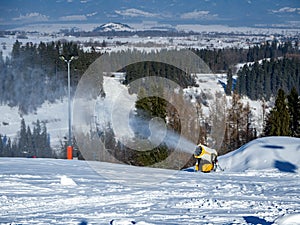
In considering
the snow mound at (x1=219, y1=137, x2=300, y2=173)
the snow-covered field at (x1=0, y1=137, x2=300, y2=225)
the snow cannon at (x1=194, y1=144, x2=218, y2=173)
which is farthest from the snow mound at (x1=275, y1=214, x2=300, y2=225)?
the snow mound at (x1=219, y1=137, x2=300, y2=173)

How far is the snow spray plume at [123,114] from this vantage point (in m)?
36.6

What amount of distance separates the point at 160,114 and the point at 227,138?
11.1 m

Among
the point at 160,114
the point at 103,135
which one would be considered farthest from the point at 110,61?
the point at 160,114

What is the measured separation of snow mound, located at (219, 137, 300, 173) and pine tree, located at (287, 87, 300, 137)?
56.2ft

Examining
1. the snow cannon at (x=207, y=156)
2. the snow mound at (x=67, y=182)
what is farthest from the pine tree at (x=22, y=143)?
the snow mound at (x=67, y=182)

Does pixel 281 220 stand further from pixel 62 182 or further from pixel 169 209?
pixel 62 182

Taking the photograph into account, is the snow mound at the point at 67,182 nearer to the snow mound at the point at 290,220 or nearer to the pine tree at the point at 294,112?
the snow mound at the point at 290,220

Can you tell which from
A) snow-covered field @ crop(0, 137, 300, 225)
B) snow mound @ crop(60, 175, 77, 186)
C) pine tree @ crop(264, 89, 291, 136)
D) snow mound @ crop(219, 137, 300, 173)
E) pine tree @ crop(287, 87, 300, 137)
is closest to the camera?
snow-covered field @ crop(0, 137, 300, 225)

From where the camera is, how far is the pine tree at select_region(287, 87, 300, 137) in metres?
41.9

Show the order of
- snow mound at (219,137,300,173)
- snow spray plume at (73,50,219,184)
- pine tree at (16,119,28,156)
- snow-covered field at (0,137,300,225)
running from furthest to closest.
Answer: pine tree at (16,119,28,156) < snow spray plume at (73,50,219,184) < snow mound at (219,137,300,173) < snow-covered field at (0,137,300,225)

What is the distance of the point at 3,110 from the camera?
295ft

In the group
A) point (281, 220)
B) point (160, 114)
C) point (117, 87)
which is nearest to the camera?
point (281, 220)

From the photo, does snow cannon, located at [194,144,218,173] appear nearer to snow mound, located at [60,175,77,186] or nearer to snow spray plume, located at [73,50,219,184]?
snow spray plume, located at [73,50,219,184]

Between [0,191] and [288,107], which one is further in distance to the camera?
[288,107]
